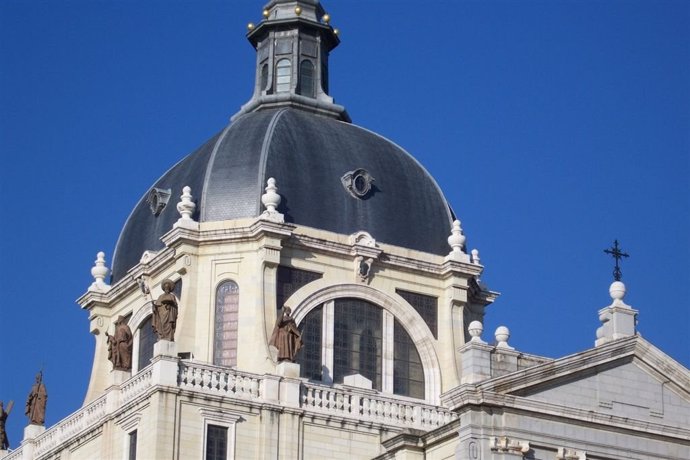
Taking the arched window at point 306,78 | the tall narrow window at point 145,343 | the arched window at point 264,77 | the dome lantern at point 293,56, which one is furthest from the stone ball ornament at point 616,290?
the arched window at point 264,77

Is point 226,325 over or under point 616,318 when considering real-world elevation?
over

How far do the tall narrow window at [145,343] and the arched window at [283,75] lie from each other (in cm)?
1172

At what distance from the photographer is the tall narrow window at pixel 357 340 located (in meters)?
74.5

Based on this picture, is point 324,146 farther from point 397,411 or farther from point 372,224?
point 397,411

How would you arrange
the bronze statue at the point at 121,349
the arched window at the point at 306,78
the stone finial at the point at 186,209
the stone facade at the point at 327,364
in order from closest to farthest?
the stone facade at the point at 327,364
the bronze statue at the point at 121,349
the stone finial at the point at 186,209
the arched window at the point at 306,78

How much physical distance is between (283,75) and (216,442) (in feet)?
66.5

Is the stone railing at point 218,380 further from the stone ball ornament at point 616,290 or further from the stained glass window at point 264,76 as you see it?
the stained glass window at point 264,76

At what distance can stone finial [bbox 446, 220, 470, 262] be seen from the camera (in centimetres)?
7756

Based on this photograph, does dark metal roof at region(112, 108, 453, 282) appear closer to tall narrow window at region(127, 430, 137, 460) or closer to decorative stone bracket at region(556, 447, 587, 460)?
tall narrow window at region(127, 430, 137, 460)

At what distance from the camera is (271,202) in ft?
245

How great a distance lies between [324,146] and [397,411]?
12.3m

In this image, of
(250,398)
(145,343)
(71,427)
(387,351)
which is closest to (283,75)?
(145,343)

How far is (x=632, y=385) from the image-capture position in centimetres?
6288

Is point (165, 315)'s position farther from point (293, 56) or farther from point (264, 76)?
point (293, 56)
